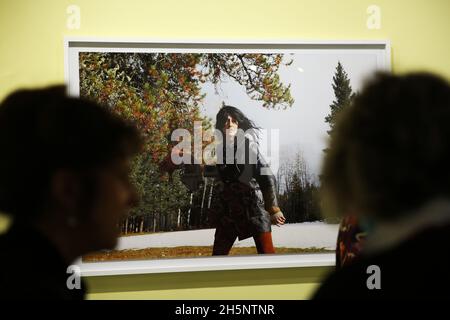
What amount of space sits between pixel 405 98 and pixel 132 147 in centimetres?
45

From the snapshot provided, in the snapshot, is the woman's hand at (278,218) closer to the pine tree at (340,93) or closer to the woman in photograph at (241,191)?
the woman in photograph at (241,191)

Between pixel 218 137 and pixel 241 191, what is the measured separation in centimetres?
24

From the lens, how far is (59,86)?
0.87 m

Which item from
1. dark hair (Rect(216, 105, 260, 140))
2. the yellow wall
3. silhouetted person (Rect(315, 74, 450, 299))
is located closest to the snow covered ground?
the yellow wall

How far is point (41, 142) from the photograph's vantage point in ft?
→ 2.64

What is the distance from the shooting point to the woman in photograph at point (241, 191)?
6.86 ft

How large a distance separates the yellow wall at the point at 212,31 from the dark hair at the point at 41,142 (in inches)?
50.2

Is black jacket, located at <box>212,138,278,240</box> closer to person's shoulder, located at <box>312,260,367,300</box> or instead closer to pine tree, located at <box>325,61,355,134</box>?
pine tree, located at <box>325,61,355,134</box>

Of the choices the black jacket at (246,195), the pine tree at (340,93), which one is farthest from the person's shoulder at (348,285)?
the pine tree at (340,93)

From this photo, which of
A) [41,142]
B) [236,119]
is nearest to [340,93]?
[236,119]

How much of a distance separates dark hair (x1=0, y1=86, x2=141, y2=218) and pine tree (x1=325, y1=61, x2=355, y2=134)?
1.48 metres

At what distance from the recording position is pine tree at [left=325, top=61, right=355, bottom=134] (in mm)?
2176
